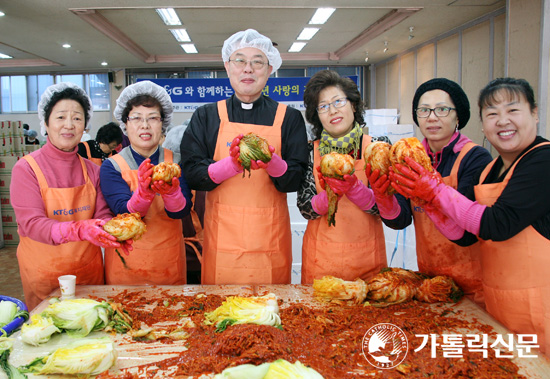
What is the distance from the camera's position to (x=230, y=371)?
1614mm

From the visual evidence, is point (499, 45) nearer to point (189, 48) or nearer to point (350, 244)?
point (350, 244)

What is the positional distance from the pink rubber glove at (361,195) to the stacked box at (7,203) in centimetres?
812

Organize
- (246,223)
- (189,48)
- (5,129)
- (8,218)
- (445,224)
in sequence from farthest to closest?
1. (189,48)
2. (5,129)
3. (8,218)
4. (246,223)
5. (445,224)

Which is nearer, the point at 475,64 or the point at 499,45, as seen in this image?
the point at 499,45

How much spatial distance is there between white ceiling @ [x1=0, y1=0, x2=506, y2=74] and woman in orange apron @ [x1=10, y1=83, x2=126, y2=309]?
6.41m

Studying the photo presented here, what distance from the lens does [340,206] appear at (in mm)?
2979

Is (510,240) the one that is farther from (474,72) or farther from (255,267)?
(474,72)

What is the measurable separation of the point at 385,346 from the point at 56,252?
2295 mm

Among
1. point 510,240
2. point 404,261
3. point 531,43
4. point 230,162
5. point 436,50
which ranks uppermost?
point 436,50

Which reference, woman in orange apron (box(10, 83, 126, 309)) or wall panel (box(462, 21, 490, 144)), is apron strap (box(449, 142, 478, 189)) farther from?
wall panel (box(462, 21, 490, 144))

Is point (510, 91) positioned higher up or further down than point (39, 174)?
higher up

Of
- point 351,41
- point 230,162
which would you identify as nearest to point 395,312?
point 230,162

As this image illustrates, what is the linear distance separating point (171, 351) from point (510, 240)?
5.89 feet

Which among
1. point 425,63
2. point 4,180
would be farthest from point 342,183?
point 425,63
